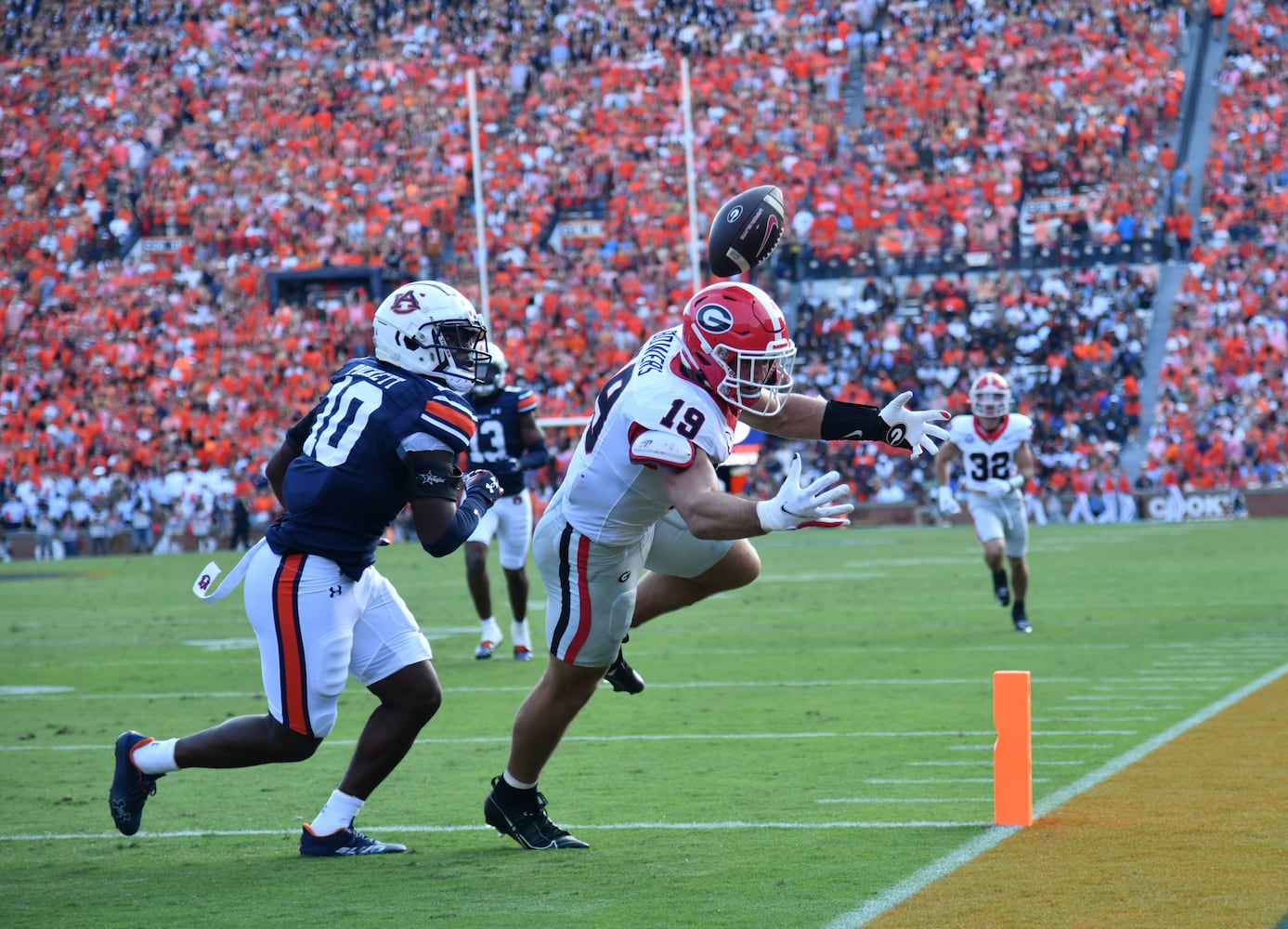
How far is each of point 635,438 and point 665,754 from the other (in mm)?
2632

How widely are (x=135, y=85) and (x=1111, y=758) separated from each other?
29.8 meters

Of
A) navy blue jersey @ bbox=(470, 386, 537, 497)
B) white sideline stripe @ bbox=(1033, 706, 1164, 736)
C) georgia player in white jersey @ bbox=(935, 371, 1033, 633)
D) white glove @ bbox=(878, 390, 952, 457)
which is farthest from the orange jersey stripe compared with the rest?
georgia player in white jersey @ bbox=(935, 371, 1033, 633)

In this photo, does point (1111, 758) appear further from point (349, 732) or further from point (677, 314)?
point (677, 314)

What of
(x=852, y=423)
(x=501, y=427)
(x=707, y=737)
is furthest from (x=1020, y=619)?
(x=852, y=423)

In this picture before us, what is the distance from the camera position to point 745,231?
514cm

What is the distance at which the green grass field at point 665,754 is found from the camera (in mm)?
4629

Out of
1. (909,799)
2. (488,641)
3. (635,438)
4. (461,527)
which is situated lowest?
(488,641)

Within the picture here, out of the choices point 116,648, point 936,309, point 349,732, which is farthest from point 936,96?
point 349,732

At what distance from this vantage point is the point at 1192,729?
7.12 m

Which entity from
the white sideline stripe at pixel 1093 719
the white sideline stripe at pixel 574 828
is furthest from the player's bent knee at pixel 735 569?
the white sideline stripe at pixel 1093 719

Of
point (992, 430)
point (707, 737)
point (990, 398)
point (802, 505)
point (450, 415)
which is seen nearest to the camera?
point (802, 505)

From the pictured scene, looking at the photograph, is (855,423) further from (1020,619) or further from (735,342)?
(1020,619)

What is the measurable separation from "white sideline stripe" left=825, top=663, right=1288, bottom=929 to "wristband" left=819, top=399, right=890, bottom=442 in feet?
3.85

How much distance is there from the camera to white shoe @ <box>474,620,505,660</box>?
431 inches
